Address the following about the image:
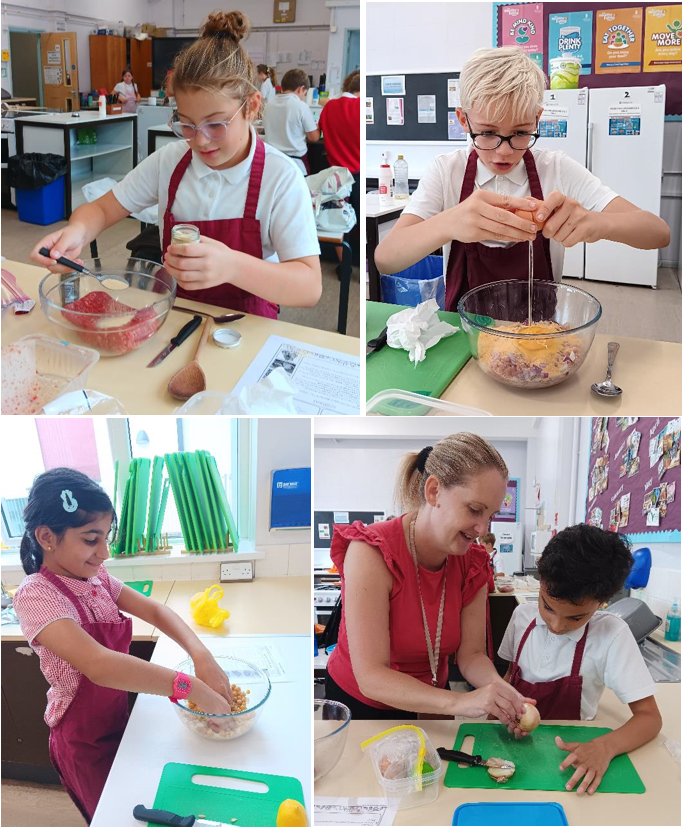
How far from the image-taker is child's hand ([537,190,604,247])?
1131 mm

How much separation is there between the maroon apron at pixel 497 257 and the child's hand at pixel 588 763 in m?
0.90

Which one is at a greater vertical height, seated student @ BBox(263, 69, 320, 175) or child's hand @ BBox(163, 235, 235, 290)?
seated student @ BBox(263, 69, 320, 175)

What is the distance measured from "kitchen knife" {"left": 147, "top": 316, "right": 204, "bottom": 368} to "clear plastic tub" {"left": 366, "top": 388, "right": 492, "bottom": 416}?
0.36m

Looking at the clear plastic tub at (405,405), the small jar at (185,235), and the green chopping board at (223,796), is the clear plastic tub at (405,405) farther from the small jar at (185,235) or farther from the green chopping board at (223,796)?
the green chopping board at (223,796)

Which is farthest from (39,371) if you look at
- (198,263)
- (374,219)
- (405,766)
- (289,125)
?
(289,125)

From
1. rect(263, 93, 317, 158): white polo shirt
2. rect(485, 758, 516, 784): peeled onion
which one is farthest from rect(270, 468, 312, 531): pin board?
rect(263, 93, 317, 158): white polo shirt

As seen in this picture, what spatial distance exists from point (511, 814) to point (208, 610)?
2.81ft

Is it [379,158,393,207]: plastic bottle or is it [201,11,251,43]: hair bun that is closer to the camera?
[201,11,251,43]: hair bun

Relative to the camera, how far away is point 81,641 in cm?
129

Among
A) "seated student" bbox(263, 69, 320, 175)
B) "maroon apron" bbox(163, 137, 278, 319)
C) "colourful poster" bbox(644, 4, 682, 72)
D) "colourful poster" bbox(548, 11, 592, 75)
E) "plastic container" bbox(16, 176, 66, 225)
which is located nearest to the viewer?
"maroon apron" bbox(163, 137, 278, 319)

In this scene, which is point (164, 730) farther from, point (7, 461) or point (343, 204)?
point (343, 204)

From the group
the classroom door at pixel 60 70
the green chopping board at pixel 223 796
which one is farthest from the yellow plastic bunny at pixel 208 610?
the classroom door at pixel 60 70

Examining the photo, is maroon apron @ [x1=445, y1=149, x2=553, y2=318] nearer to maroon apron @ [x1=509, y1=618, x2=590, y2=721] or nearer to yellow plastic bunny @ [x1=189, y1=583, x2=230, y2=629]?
maroon apron @ [x1=509, y1=618, x2=590, y2=721]

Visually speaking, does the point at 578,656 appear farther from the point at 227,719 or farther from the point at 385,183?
the point at 385,183
